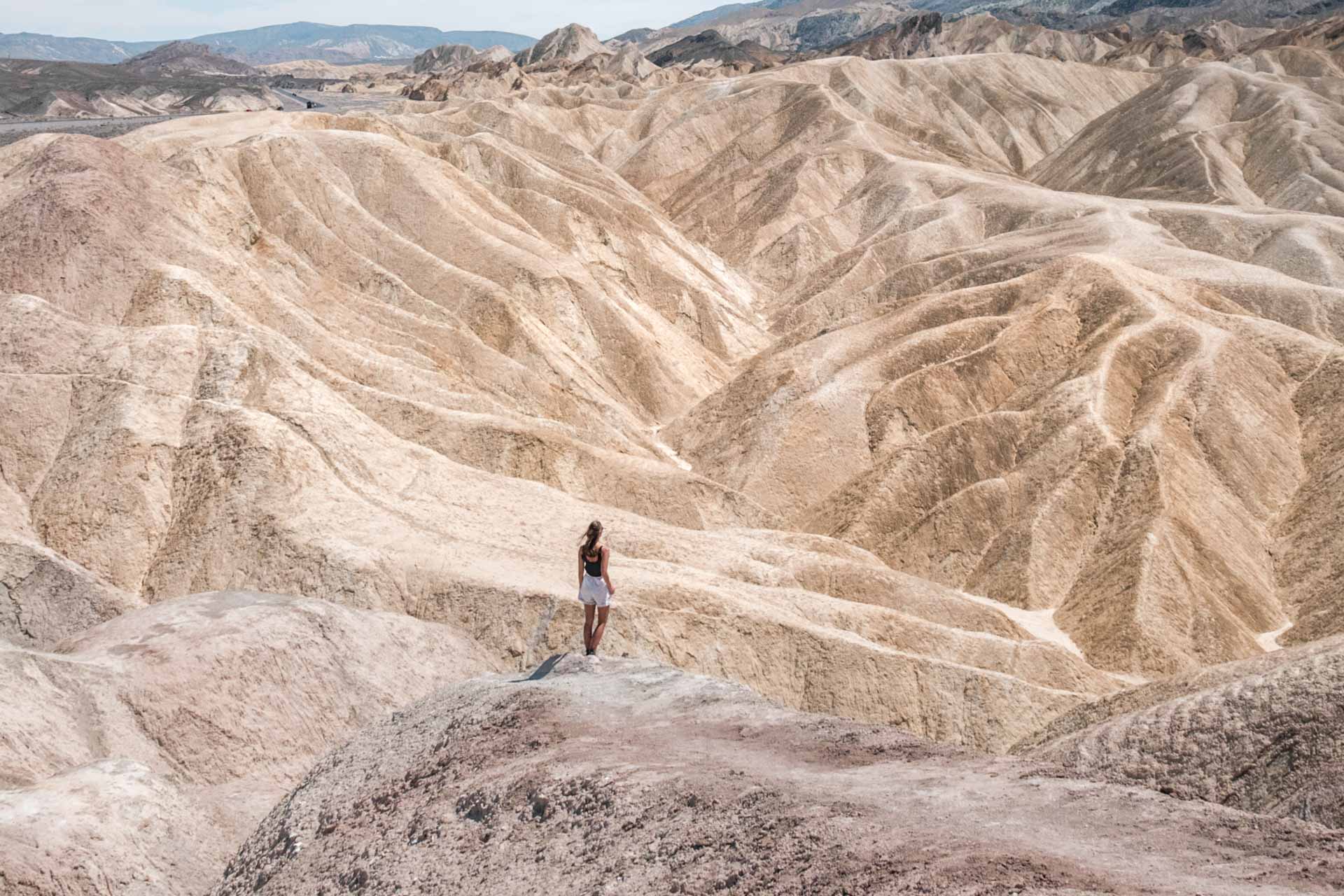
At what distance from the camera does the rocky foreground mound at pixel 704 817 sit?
841 centimetres

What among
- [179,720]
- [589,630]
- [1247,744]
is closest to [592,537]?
[589,630]

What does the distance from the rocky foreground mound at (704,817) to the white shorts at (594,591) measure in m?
1.11

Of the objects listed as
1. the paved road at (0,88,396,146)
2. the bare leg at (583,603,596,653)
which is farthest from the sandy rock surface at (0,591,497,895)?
the paved road at (0,88,396,146)

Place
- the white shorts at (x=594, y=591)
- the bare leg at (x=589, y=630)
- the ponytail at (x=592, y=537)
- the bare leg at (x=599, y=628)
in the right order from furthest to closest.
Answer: the bare leg at (x=589, y=630) → the bare leg at (x=599, y=628) → the white shorts at (x=594, y=591) → the ponytail at (x=592, y=537)

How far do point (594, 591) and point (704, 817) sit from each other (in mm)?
4293

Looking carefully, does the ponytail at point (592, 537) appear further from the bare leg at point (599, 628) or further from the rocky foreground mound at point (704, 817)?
the rocky foreground mound at point (704, 817)

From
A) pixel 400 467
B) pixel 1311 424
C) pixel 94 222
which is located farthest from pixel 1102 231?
pixel 94 222

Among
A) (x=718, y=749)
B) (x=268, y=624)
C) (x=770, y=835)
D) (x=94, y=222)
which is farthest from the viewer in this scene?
(x=94, y=222)

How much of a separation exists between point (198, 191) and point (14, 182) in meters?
6.21

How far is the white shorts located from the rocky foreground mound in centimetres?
111

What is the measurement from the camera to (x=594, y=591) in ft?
44.3

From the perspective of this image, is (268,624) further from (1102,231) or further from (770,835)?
(1102,231)

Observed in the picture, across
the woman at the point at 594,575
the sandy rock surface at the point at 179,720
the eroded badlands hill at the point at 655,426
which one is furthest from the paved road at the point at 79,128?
the woman at the point at 594,575

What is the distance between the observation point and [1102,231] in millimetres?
51188
